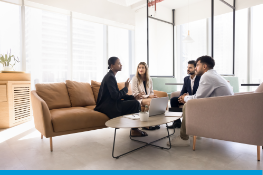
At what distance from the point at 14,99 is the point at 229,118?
3.49 metres

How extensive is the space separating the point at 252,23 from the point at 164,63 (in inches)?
114

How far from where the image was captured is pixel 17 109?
11.5ft

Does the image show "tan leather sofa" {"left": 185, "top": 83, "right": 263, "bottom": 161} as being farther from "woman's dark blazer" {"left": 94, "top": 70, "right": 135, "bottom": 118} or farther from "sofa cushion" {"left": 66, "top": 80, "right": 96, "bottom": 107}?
"sofa cushion" {"left": 66, "top": 80, "right": 96, "bottom": 107}

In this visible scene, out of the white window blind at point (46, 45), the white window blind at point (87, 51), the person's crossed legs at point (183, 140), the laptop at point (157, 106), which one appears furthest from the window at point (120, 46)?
the person's crossed legs at point (183, 140)

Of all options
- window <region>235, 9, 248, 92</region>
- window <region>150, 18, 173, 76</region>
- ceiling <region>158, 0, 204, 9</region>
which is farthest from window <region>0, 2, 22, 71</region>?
window <region>235, 9, 248, 92</region>

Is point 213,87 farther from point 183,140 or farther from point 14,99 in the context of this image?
point 14,99

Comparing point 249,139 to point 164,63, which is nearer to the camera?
point 249,139

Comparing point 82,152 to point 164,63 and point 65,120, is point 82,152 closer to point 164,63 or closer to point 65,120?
point 65,120

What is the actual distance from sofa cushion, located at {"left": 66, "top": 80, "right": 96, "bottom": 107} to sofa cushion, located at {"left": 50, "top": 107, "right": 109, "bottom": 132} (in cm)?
58

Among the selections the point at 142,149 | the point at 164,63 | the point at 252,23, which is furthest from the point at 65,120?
the point at 252,23

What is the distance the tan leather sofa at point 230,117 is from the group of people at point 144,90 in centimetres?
22

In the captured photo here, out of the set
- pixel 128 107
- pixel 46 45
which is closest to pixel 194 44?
pixel 46 45

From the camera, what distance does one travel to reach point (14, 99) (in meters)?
3.44

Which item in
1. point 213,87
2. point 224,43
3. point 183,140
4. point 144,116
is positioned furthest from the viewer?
point 224,43
